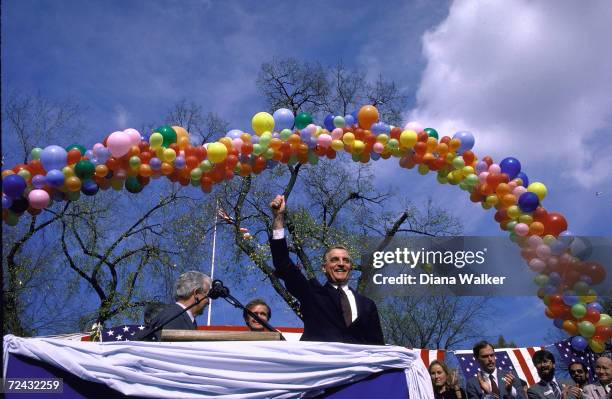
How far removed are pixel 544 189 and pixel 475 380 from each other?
2244mm

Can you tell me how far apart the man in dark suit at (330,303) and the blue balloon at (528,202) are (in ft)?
12.3

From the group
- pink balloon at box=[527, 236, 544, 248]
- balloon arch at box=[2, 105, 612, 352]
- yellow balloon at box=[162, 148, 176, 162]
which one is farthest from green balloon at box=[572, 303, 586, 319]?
yellow balloon at box=[162, 148, 176, 162]

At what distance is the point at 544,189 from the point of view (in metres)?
7.05

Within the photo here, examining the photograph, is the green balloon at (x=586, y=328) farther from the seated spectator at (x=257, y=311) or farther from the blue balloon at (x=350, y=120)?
the seated spectator at (x=257, y=311)

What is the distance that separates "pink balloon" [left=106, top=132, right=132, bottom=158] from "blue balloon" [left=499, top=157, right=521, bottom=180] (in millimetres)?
4084

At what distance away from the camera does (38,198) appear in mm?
6336

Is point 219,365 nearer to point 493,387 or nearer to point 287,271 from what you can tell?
point 287,271

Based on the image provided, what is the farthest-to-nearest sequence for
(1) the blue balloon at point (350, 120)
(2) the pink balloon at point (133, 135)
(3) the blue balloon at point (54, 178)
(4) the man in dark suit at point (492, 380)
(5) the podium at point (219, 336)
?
1. (1) the blue balloon at point (350, 120)
2. (2) the pink balloon at point (133, 135)
3. (3) the blue balloon at point (54, 178)
4. (4) the man in dark suit at point (492, 380)
5. (5) the podium at point (219, 336)

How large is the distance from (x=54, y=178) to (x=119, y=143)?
2.41ft

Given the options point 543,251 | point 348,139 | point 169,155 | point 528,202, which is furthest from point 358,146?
point 543,251

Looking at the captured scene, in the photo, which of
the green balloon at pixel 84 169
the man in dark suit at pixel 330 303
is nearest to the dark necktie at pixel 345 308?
the man in dark suit at pixel 330 303

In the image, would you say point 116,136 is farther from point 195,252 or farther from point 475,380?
point 195,252

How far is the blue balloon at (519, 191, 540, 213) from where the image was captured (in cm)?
680

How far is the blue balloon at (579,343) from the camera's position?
704 centimetres
